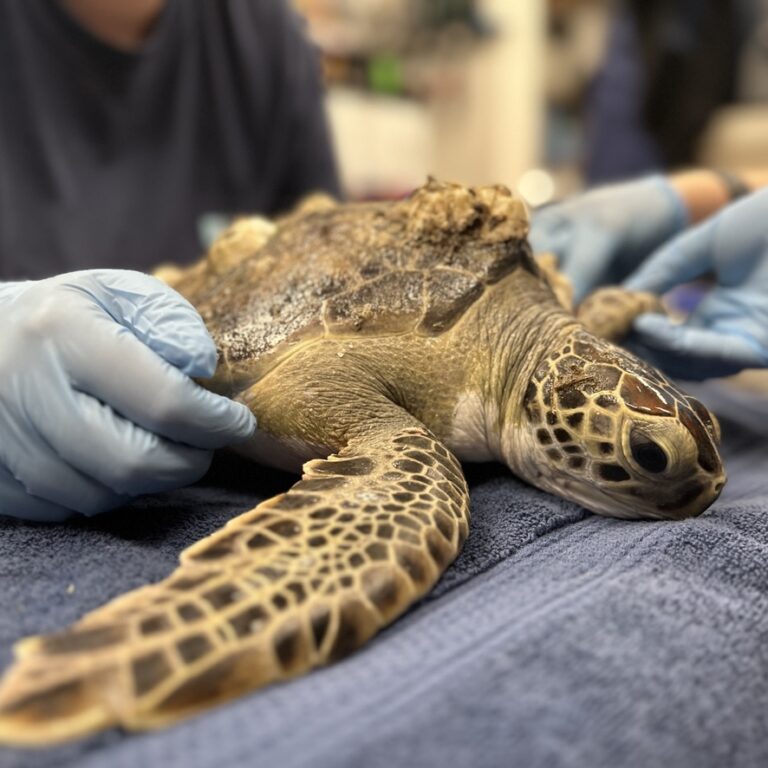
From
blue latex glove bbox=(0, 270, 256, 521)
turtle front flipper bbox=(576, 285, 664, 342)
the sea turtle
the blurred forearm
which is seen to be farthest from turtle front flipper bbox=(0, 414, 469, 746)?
the blurred forearm

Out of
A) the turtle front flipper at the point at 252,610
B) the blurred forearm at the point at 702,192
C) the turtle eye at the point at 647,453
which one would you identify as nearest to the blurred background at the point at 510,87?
the blurred forearm at the point at 702,192

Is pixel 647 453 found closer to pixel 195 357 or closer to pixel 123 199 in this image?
pixel 195 357

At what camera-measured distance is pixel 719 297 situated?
4.13 feet

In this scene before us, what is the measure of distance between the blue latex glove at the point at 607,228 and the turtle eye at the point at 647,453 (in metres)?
0.61

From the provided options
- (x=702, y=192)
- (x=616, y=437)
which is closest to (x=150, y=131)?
(x=702, y=192)

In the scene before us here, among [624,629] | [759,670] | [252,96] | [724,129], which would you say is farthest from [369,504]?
[724,129]

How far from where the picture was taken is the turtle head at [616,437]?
0.76m

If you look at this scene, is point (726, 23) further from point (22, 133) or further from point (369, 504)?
point (369, 504)

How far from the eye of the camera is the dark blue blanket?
42 centimetres

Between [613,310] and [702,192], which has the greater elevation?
[702,192]

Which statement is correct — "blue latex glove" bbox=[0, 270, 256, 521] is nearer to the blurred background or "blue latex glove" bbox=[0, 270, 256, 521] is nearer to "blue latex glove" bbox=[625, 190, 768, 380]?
"blue latex glove" bbox=[625, 190, 768, 380]

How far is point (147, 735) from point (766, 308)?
1.14 meters

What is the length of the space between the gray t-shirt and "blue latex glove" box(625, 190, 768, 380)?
4.06ft

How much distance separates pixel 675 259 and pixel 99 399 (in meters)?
1.06
